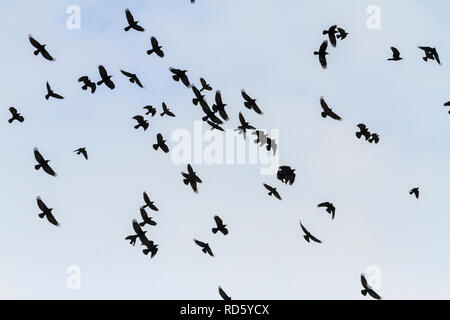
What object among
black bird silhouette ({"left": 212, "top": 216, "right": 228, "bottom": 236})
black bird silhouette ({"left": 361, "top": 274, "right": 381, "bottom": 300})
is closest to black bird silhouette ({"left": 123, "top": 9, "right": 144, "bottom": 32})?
black bird silhouette ({"left": 212, "top": 216, "right": 228, "bottom": 236})

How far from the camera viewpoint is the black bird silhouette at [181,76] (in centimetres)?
2645

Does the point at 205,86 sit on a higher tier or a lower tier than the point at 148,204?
higher

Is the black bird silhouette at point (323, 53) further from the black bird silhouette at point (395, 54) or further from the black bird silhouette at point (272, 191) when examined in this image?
the black bird silhouette at point (272, 191)

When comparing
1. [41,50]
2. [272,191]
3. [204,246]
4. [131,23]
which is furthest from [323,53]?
[41,50]

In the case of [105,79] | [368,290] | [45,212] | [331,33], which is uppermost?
[331,33]

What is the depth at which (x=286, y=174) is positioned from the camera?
85.8 feet

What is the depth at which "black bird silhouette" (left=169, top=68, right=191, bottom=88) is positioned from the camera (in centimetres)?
2645

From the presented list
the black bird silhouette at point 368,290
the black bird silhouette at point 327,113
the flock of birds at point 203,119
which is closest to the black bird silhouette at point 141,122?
the flock of birds at point 203,119

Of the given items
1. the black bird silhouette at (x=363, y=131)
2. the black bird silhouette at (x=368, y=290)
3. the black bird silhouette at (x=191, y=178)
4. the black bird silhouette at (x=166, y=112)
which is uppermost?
the black bird silhouette at (x=166, y=112)

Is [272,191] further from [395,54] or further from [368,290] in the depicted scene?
[395,54]

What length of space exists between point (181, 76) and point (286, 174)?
5269 mm

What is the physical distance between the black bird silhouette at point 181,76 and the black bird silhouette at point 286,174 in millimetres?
4575
